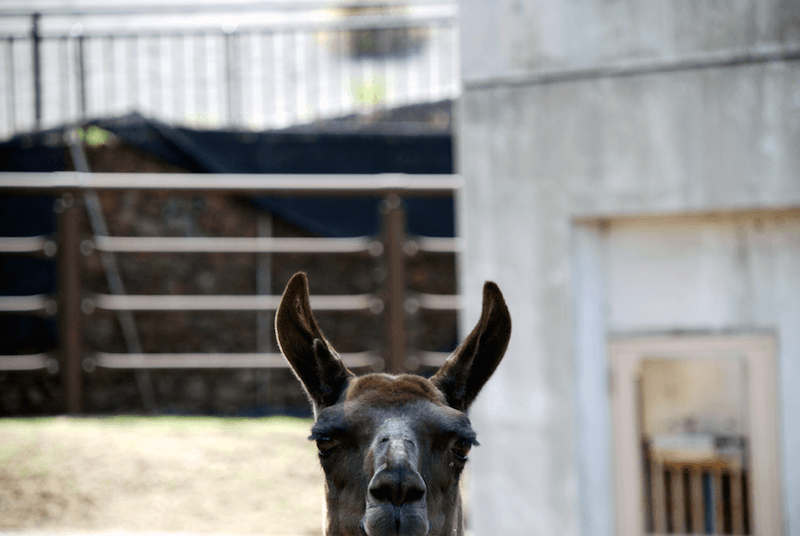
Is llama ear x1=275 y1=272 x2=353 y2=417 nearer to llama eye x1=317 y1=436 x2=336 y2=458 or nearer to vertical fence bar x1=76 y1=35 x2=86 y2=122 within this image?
llama eye x1=317 y1=436 x2=336 y2=458

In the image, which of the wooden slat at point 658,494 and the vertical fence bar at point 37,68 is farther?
the vertical fence bar at point 37,68

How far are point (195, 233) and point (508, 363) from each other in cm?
569

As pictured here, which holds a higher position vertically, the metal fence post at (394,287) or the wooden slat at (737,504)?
the metal fence post at (394,287)

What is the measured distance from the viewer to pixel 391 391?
2.57 m

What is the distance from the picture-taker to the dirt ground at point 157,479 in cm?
496

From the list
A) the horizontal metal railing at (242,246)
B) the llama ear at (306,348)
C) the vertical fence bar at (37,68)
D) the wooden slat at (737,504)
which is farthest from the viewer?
the vertical fence bar at (37,68)

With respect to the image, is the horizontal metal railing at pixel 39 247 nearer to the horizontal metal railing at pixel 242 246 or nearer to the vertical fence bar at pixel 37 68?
the horizontal metal railing at pixel 242 246

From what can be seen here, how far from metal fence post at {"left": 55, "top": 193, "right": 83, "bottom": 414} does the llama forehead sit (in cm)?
454

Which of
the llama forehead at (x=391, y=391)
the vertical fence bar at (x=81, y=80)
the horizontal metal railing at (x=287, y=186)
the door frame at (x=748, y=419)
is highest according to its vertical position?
the vertical fence bar at (x=81, y=80)

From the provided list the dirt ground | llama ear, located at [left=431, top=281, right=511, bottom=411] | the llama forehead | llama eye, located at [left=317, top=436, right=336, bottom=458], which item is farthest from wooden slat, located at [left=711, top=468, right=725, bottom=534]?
llama eye, located at [left=317, top=436, right=336, bottom=458]

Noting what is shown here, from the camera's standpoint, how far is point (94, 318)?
9102 millimetres

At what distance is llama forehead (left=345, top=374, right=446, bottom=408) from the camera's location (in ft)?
8.25

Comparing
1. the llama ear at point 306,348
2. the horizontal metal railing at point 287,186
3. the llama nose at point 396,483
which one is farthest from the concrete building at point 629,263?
the llama nose at point 396,483

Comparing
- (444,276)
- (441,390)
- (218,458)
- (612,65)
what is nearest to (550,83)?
(612,65)
